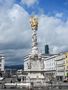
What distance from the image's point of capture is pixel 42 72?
93188 millimetres

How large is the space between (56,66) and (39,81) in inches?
2736

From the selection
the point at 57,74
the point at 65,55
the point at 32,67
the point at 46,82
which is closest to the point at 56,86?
the point at 46,82

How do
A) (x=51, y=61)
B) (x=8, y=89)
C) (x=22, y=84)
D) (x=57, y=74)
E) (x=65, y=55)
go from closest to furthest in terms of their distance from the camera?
(x=8, y=89)
(x=22, y=84)
(x=65, y=55)
(x=57, y=74)
(x=51, y=61)

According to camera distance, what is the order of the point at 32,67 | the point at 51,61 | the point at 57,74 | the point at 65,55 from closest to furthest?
the point at 32,67 → the point at 65,55 → the point at 57,74 → the point at 51,61

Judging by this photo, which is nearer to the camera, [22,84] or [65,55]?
[22,84]

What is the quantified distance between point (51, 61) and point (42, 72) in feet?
268

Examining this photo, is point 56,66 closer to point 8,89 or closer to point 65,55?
point 65,55

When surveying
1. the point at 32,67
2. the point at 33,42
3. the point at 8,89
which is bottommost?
the point at 8,89

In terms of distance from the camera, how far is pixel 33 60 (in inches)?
3684

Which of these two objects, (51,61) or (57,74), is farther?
(51,61)

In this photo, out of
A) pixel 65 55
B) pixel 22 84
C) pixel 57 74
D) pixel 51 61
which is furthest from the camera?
pixel 51 61

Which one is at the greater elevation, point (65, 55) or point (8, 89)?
point (65, 55)

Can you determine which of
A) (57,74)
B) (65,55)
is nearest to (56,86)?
(65,55)

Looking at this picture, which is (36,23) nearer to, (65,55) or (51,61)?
(65,55)
